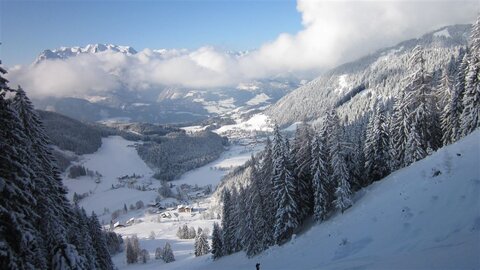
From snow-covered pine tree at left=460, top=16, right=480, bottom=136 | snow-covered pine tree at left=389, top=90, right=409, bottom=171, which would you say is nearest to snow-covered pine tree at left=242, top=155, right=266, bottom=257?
snow-covered pine tree at left=389, top=90, right=409, bottom=171

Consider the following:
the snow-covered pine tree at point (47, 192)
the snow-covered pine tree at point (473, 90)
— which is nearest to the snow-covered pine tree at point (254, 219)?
the snow-covered pine tree at point (473, 90)

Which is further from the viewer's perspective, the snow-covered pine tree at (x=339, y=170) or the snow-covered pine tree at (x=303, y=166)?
the snow-covered pine tree at (x=303, y=166)

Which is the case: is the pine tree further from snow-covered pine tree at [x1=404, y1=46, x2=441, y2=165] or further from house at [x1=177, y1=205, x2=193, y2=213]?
house at [x1=177, y1=205, x2=193, y2=213]

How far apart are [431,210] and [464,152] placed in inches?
375

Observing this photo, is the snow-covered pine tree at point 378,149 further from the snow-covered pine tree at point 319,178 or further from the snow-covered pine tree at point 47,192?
the snow-covered pine tree at point 47,192

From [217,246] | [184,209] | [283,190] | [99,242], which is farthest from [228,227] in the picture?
[184,209]

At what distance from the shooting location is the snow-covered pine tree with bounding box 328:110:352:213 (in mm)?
44750

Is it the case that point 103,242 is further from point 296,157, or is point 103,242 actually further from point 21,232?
point 21,232

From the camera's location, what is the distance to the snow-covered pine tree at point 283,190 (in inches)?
1845

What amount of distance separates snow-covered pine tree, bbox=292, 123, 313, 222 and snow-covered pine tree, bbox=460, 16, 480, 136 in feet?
62.2

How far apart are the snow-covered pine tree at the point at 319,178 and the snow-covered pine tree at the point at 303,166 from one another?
1.81 m

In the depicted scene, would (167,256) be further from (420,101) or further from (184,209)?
(184,209)

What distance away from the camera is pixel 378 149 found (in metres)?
54.6

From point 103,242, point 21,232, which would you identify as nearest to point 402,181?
point 21,232
